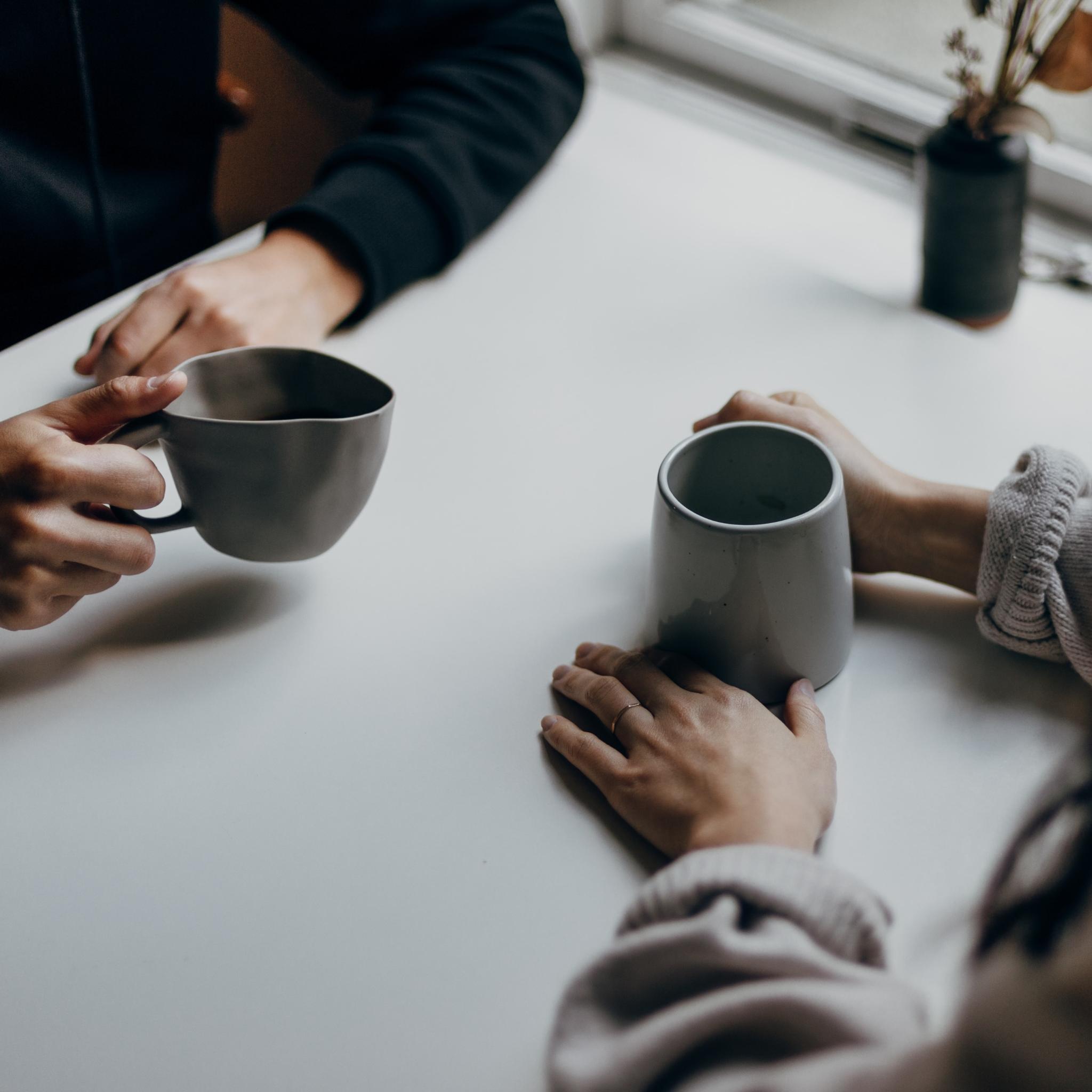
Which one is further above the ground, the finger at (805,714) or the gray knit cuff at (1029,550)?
the gray knit cuff at (1029,550)

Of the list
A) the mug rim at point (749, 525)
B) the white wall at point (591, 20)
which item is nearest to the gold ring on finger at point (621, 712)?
the mug rim at point (749, 525)

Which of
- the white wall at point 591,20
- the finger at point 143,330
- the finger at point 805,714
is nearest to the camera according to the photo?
the finger at point 805,714

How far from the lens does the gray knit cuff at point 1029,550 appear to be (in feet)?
1.75

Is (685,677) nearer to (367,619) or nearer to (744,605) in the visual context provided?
(744,605)

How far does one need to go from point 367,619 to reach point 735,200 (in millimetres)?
572

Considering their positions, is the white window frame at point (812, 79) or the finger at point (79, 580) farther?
the white window frame at point (812, 79)

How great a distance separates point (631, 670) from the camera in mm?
535

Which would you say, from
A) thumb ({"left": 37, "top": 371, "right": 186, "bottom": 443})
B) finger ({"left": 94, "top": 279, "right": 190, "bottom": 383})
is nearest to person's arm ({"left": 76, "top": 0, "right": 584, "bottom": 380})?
finger ({"left": 94, "top": 279, "right": 190, "bottom": 383})

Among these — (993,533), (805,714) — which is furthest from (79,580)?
(993,533)

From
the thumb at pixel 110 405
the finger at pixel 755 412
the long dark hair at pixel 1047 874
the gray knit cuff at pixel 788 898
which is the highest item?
the long dark hair at pixel 1047 874

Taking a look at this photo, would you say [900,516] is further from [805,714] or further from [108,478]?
[108,478]

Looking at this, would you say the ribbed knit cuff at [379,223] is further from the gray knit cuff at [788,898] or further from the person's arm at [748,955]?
the gray knit cuff at [788,898]

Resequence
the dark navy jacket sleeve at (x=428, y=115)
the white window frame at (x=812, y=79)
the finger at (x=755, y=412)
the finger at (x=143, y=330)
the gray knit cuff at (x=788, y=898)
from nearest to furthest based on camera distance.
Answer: the gray knit cuff at (x=788, y=898), the finger at (x=755, y=412), the finger at (x=143, y=330), the dark navy jacket sleeve at (x=428, y=115), the white window frame at (x=812, y=79)

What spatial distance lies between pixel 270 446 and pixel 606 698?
0.22 metres
